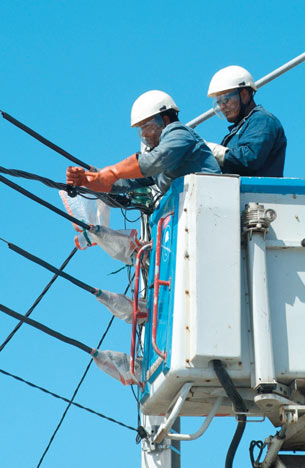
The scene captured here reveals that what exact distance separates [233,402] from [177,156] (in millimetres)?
1983

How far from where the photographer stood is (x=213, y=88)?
8.63 metres

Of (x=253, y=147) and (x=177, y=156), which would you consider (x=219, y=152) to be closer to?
(x=253, y=147)

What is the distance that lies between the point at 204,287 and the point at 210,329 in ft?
0.95

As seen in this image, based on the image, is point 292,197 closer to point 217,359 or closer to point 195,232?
point 195,232

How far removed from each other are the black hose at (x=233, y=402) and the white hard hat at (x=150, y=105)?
2752 mm

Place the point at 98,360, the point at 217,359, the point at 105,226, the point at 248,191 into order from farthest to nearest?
the point at 105,226, the point at 98,360, the point at 248,191, the point at 217,359

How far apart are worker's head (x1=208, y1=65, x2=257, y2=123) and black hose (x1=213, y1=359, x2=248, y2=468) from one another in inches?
114

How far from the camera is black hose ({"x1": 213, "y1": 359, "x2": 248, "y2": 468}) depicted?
6395 mm

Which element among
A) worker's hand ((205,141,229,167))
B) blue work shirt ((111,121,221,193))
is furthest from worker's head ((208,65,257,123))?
blue work shirt ((111,121,221,193))

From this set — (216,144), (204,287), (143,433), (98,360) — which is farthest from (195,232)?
(143,433)

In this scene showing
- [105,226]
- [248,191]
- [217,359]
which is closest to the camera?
[217,359]

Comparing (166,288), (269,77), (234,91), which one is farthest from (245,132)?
(269,77)

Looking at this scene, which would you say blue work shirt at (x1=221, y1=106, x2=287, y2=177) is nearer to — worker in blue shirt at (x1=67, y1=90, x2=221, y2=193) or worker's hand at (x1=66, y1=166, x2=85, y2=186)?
worker in blue shirt at (x1=67, y1=90, x2=221, y2=193)

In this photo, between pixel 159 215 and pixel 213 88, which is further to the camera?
pixel 213 88
